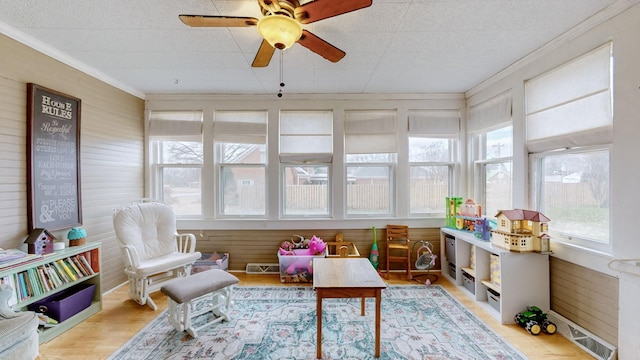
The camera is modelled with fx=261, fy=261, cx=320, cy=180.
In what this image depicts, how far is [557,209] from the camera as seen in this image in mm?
2475

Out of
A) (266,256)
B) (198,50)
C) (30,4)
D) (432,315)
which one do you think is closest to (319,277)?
(432,315)

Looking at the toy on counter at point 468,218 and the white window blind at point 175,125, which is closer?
the toy on counter at point 468,218

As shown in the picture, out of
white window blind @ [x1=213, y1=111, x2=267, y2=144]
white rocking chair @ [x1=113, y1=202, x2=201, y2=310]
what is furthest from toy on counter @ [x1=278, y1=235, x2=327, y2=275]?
white window blind @ [x1=213, y1=111, x2=267, y2=144]

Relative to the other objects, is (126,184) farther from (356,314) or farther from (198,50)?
(356,314)

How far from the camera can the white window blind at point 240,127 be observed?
3777 millimetres

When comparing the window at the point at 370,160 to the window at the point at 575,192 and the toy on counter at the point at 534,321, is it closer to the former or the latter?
the window at the point at 575,192

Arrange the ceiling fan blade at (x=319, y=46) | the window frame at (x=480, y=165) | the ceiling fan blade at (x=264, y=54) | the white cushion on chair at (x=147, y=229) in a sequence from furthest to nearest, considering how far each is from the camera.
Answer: the window frame at (x=480, y=165) → the white cushion on chair at (x=147, y=229) → the ceiling fan blade at (x=264, y=54) → the ceiling fan blade at (x=319, y=46)

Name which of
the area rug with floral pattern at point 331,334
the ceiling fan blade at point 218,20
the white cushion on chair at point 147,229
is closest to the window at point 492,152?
the area rug with floral pattern at point 331,334

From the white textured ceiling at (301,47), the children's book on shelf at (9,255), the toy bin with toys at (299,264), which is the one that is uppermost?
the white textured ceiling at (301,47)

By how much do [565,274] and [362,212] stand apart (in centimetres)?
222

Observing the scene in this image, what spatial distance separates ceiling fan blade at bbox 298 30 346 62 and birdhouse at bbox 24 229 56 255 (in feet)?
9.03

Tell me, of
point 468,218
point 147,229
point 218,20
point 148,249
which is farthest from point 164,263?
point 468,218

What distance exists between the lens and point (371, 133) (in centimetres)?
379

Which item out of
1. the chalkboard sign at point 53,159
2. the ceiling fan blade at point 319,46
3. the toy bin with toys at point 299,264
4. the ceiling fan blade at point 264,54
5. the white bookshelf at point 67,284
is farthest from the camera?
the toy bin with toys at point 299,264
